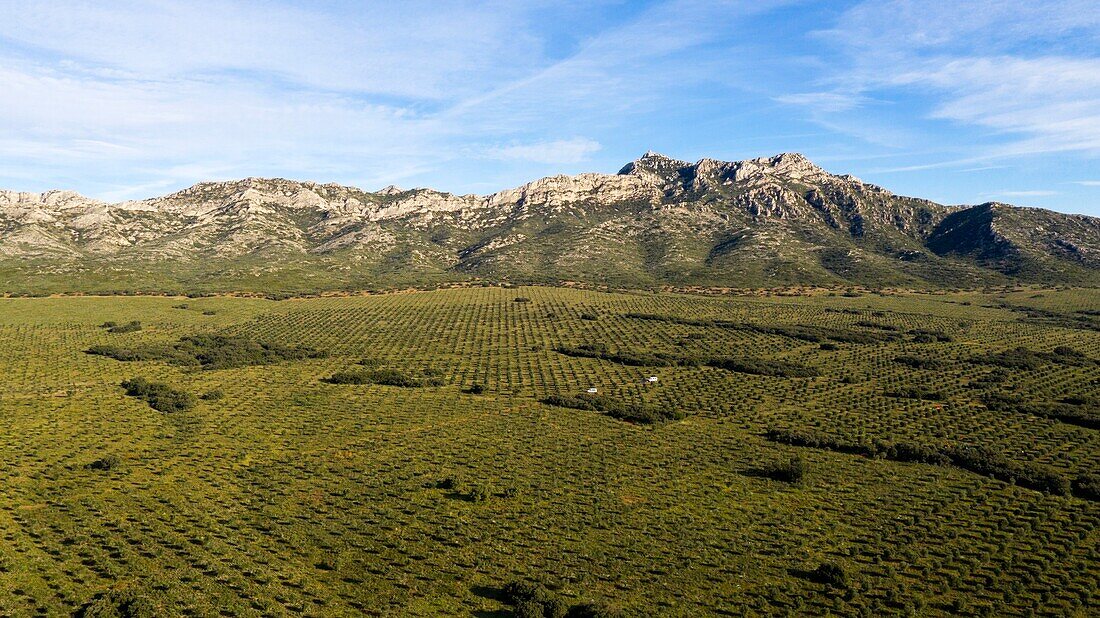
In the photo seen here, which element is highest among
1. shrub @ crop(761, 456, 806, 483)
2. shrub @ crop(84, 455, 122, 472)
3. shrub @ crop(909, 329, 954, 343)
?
shrub @ crop(909, 329, 954, 343)

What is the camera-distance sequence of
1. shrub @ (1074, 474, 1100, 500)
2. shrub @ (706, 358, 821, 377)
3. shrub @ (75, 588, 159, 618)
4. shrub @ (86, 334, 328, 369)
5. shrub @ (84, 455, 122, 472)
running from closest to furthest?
shrub @ (75, 588, 159, 618) < shrub @ (1074, 474, 1100, 500) < shrub @ (84, 455, 122, 472) < shrub @ (706, 358, 821, 377) < shrub @ (86, 334, 328, 369)

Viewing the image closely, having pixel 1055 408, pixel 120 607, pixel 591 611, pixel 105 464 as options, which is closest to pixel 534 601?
pixel 591 611

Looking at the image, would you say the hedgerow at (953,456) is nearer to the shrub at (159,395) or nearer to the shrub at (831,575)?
the shrub at (831,575)

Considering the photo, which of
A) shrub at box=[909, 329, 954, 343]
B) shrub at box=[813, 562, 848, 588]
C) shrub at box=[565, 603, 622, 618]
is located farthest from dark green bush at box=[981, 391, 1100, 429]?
shrub at box=[565, 603, 622, 618]

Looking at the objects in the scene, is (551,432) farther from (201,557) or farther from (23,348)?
(23,348)

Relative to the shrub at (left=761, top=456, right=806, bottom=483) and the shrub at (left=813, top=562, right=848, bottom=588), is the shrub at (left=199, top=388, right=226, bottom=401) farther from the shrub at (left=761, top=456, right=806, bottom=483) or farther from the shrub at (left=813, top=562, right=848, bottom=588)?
the shrub at (left=813, top=562, right=848, bottom=588)

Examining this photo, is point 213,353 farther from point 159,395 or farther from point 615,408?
point 615,408
